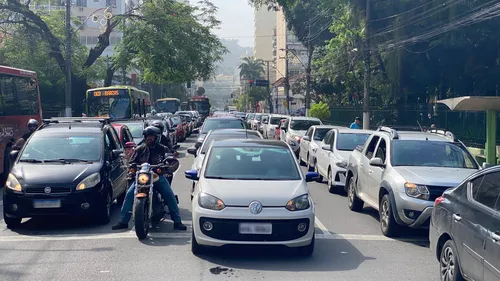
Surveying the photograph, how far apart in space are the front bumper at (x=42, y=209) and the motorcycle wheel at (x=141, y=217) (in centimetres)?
130

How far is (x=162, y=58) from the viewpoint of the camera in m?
36.5

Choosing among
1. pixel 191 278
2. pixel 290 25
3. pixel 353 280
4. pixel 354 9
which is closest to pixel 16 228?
pixel 191 278

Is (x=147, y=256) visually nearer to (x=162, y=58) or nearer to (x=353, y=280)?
(x=353, y=280)

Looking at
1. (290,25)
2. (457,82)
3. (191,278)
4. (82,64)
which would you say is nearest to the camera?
(191,278)

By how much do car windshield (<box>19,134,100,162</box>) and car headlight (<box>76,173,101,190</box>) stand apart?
0.63 metres

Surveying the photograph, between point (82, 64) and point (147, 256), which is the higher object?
point (82, 64)

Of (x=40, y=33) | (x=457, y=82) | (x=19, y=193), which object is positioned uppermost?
(x=40, y=33)

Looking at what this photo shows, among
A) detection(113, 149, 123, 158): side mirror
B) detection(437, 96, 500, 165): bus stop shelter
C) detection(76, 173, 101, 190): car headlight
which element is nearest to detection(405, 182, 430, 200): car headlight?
detection(76, 173, 101, 190): car headlight

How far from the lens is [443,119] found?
25234mm

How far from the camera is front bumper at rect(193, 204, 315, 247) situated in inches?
288

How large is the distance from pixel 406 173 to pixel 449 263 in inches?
124

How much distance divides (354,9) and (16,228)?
84.6 ft

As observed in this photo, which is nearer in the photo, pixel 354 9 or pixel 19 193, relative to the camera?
pixel 19 193

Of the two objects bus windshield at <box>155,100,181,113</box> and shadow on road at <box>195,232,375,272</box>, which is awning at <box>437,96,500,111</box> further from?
bus windshield at <box>155,100,181,113</box>
